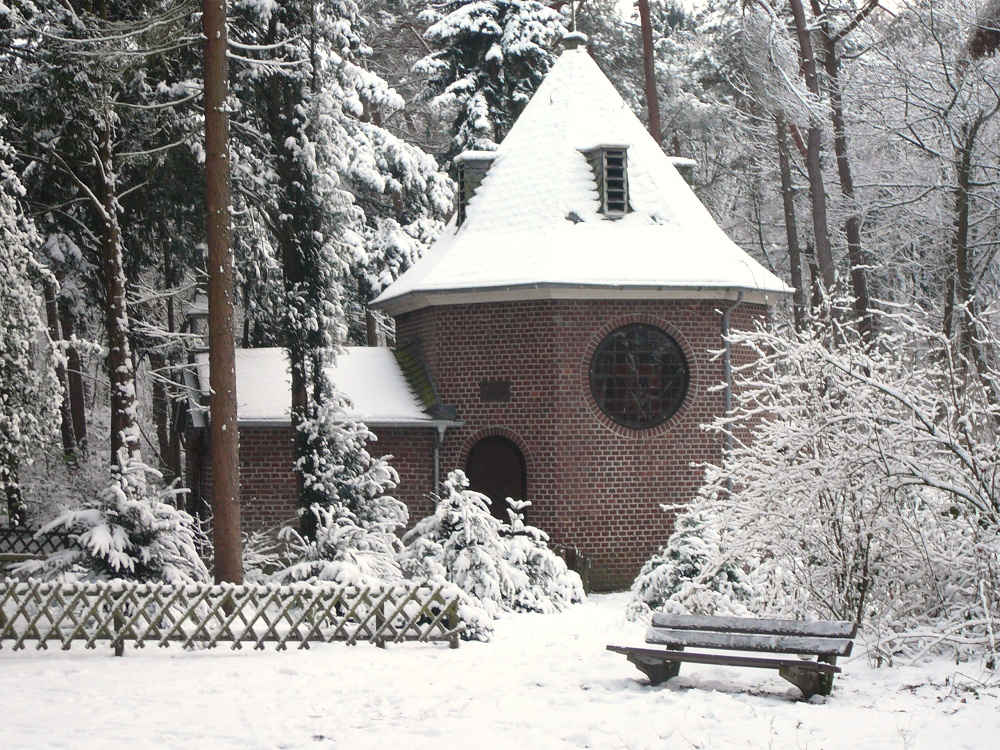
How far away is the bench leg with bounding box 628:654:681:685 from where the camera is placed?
29.5ft

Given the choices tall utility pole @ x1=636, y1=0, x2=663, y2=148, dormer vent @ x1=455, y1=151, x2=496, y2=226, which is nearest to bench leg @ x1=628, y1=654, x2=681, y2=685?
dormer vent @ x1=455, y1=151, x2=496, y2=226

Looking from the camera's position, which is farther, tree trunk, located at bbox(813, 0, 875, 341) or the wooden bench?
tree trunk, located at bbox(813, 0, 875, 341)

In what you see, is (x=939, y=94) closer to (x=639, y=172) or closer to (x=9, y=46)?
(x=639, y=172)

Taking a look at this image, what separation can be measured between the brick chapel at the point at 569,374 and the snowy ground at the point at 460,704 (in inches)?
273

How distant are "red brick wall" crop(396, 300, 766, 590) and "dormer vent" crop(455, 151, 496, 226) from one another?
3.05 metres

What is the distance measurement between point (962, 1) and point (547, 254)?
1090 cm

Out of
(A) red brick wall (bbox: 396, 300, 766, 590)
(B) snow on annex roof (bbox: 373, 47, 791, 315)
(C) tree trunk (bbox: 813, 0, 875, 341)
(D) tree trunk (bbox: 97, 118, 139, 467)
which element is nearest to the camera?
(D) tree trunk (bbox: 97, 118, 139, 467)

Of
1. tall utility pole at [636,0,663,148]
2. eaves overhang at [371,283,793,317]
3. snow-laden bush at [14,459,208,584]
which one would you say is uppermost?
tall utility pole at [636,0,663,148]

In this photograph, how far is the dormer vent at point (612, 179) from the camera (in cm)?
1922

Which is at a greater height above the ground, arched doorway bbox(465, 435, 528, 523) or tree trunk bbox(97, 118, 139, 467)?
tree trunk bbox(97, 118, 139, 467)

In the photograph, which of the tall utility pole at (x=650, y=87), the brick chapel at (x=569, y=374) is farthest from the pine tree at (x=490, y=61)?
the brick chapel at (x=569, y=374)

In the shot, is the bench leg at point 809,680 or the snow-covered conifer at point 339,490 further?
the snow-covered conifer at point 339,490

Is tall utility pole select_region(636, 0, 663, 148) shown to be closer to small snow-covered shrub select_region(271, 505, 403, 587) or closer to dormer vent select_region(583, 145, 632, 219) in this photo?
dormer vent select_region(583, 145, 632, 219)

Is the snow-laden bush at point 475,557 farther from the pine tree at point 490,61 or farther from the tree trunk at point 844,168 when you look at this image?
the pine tree at point 490,61
